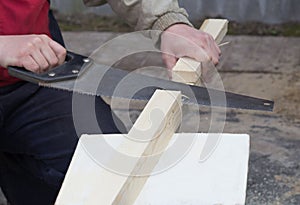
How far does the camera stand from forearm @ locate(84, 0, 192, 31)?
6.32 feet

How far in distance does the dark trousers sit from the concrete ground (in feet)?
1.08

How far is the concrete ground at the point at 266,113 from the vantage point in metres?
2.74

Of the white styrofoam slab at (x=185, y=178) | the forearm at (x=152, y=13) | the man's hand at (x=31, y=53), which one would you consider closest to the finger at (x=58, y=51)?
the man's hand at (x=31, y=53)

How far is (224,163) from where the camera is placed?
4.87 feet

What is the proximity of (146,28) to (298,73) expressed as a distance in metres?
2.04

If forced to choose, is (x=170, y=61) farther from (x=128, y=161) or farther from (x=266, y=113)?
(x=266, y=113)

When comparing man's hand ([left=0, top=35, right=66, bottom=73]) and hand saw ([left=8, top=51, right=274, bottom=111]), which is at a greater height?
man's hand ([left=0, top=35, right=66, bottom=73])

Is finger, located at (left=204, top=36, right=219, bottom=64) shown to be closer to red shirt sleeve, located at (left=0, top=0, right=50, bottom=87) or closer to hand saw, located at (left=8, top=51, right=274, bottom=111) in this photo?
hand saw, located at (left=8, top=51, right=274, bottom=111)

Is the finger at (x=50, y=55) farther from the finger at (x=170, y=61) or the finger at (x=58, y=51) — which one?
the finger at (x=170, y=61)

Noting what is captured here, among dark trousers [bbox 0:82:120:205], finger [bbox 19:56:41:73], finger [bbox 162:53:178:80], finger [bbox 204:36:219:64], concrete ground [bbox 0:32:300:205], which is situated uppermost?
finger [bbox 19:56:41:73]

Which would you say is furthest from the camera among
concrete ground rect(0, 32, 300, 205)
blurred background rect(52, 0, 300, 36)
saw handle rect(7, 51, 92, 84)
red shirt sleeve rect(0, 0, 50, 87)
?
blurred background rect(52, 0, 300, 36)

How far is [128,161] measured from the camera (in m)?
1.39

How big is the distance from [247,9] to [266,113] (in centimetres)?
134

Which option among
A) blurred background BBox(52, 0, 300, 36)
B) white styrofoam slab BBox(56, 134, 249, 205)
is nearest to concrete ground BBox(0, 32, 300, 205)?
blurred background BBox(52, 0, 300, 36)
